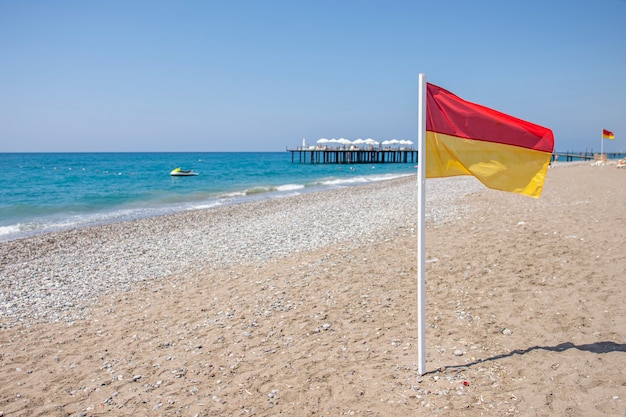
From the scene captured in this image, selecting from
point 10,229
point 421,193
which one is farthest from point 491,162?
point 10,229

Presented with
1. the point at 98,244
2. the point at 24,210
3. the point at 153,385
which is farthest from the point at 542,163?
the point at 24,210

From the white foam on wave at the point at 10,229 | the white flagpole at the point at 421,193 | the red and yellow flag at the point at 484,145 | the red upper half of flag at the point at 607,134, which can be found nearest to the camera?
the white flagpole at the point at 421,193

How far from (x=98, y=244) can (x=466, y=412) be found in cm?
1215

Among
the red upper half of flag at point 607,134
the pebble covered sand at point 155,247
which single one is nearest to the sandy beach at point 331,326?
the pebble covered sand at point 155,247

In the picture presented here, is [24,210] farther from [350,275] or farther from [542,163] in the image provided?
[542,163]

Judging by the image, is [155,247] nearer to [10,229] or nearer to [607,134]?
[10,229]

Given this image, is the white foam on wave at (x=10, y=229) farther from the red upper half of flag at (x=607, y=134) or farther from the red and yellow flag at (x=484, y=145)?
the red upper half of flag at (x=607, y=134)

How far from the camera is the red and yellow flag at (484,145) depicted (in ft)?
14.3

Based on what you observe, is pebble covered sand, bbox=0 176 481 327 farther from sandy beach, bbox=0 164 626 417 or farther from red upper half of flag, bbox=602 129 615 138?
red upper half of flag, bbox=602 129 615 138

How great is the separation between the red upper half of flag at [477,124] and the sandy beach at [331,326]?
2.27 m

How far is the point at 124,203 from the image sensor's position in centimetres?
2769

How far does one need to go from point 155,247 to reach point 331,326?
7668 mm

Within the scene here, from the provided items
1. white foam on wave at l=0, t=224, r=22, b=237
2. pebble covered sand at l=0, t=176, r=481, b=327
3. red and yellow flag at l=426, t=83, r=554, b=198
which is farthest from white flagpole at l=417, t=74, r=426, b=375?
white foam on wave at l=0, t=224, r=22, b=237

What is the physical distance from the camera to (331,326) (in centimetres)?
587
